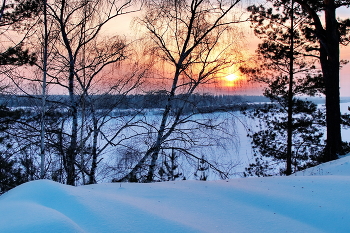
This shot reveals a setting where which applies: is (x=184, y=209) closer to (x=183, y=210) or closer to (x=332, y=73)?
(x=183, y=210)

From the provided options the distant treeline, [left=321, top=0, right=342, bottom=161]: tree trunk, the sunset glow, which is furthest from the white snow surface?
[left=321, top=0, right=342, bottom=161]: tree trunk

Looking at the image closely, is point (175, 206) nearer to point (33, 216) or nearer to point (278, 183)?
A: point (33, 216)

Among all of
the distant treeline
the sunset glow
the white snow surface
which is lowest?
the white snow surface

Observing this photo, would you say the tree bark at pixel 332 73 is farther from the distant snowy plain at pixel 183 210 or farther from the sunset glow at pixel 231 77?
the distant snowy plain at pixel 183 210

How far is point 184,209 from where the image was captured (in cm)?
298

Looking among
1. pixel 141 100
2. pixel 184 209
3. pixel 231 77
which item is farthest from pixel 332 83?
pixel 184 209

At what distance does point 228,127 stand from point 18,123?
7451mm

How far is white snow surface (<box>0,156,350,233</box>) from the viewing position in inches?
93.0

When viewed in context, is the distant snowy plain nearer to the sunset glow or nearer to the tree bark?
the sunset glow

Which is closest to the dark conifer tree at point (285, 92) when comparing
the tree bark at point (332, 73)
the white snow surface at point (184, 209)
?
the tree bark at point (332, 73)

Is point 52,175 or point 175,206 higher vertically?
point 175,206

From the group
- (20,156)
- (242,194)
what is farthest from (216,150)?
(20,156)

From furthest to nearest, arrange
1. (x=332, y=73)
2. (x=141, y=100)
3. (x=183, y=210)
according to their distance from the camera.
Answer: (x=332, y=73) → (x=141, y=100) → (x=183, y=210)

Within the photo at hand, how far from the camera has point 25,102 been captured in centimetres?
849
